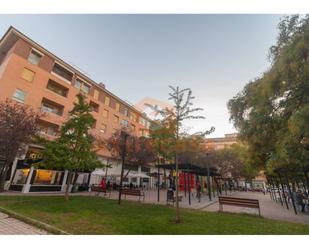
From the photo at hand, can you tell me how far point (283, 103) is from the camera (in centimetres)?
906

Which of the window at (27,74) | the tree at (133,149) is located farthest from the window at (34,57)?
the tree at (133,149)

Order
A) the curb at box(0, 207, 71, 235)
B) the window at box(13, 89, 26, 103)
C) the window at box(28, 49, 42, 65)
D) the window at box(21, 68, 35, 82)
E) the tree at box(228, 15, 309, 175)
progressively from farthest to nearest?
1. the window at box(28, 49, 42, 65)
2. the window at box(21, 68, 35, 82)
3. the window at box(13, 89, 26, 103)
4. the tree at box(228, 15, 309, 175)
5. the curb at box(0, 207, 71, 235)

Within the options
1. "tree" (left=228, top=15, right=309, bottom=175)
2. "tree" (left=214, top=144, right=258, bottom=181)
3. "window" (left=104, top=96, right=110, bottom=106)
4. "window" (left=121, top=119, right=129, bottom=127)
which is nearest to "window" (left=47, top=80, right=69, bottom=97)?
"window" (left=104, top=96, right=110, bottom=106)

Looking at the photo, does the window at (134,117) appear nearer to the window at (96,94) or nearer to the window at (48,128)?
the window at (96,94)

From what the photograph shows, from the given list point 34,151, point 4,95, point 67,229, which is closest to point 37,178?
point 34,151

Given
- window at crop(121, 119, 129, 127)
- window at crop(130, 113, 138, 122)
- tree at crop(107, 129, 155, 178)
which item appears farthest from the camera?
window at crop(130, 113, 138, 122)

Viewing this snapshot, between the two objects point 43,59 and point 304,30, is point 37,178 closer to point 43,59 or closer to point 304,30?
point 43,59

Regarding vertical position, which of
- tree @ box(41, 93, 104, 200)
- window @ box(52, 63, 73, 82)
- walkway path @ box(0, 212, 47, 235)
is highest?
window @ box(52, 63, 73, 82)

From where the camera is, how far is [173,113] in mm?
9148

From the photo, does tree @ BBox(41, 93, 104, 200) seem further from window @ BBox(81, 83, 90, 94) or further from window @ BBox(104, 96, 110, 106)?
window @ BBox(104, 96, 110, 106)

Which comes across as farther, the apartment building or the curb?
the apartment building

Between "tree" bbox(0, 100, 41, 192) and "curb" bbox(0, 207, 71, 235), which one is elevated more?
"tree" bbox(0, 100, 41, 192)

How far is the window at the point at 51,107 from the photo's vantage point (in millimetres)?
23156

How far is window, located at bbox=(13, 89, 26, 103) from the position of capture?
20000 millimetres
